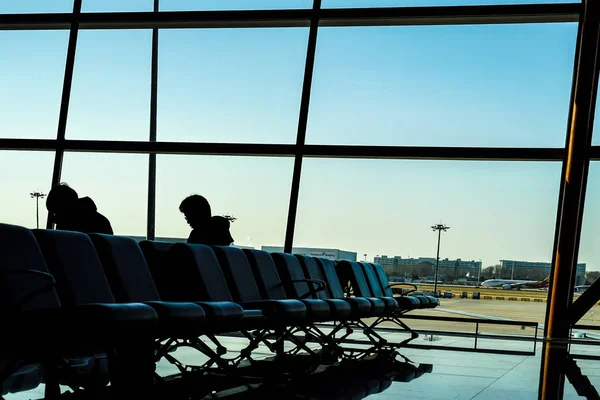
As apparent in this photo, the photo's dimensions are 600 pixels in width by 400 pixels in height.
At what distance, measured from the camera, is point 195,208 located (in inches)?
210

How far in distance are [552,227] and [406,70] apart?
2159mm

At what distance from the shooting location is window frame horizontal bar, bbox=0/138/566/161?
7.98 meters

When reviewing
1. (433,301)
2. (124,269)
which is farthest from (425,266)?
(124,269)

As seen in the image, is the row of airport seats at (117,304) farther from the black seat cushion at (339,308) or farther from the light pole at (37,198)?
the light pole at (37,198)

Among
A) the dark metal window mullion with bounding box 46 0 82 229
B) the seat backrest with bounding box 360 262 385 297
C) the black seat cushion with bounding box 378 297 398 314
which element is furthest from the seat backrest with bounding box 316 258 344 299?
the dark metal window mullion with bounding box 46 0 82 229

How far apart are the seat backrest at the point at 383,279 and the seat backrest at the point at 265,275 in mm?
2480

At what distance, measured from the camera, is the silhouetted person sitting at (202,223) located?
17.5 feet

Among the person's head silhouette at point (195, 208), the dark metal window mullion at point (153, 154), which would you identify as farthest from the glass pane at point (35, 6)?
the person's head silhouette at point (195, 208)

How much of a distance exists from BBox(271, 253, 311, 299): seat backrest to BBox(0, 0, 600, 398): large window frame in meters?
2.35

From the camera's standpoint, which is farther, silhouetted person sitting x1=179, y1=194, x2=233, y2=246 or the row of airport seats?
silhouetted person sitting x1=179, y1=194, x2=233, y2=246

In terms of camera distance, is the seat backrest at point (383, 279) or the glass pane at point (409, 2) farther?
the glass pane at point (409, 2)

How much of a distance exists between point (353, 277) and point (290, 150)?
1760 millimetres

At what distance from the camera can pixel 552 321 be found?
792 cm

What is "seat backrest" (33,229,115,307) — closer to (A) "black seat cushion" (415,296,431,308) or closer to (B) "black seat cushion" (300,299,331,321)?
(B) "black seat cushion" (300,299,331,321)
